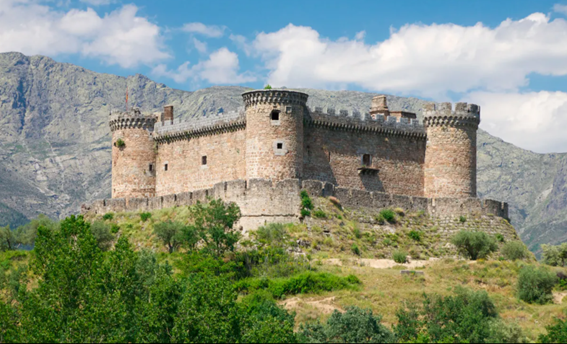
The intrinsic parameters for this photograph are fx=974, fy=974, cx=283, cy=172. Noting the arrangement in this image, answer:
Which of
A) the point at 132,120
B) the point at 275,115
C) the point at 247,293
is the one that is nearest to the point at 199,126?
the point at 132,120

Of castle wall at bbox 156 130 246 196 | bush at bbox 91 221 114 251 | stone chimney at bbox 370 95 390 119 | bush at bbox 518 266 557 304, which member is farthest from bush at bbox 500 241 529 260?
bush at bbox 91 221 114 251

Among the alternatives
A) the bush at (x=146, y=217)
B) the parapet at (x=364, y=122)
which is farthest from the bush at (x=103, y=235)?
the parapet at (x=364, y=122)

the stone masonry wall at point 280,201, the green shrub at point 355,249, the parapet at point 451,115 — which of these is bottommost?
the green shrub at point 355,249

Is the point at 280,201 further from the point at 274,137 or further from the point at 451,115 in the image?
the point at 451,115

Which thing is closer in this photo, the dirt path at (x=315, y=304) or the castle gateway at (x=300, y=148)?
the dirt path at (x=315, y=304)

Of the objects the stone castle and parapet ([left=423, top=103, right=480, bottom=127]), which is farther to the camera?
parapet ([left=423, top=103, right=480, bottom=127])

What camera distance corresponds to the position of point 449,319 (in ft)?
158

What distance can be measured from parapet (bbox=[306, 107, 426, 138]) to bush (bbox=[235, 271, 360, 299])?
53.7 ft

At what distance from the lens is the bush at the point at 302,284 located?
5494 cm

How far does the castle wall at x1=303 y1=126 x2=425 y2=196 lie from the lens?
6950 cm

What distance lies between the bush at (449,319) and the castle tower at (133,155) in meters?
30.1

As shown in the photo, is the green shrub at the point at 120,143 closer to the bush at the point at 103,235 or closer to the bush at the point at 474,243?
the bush at the point at 103,235

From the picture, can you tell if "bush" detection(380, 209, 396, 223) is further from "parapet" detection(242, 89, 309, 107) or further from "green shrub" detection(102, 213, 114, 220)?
"green shrub" detection(102, 213, 114, 220)

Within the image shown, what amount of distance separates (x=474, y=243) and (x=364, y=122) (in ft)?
43.7
